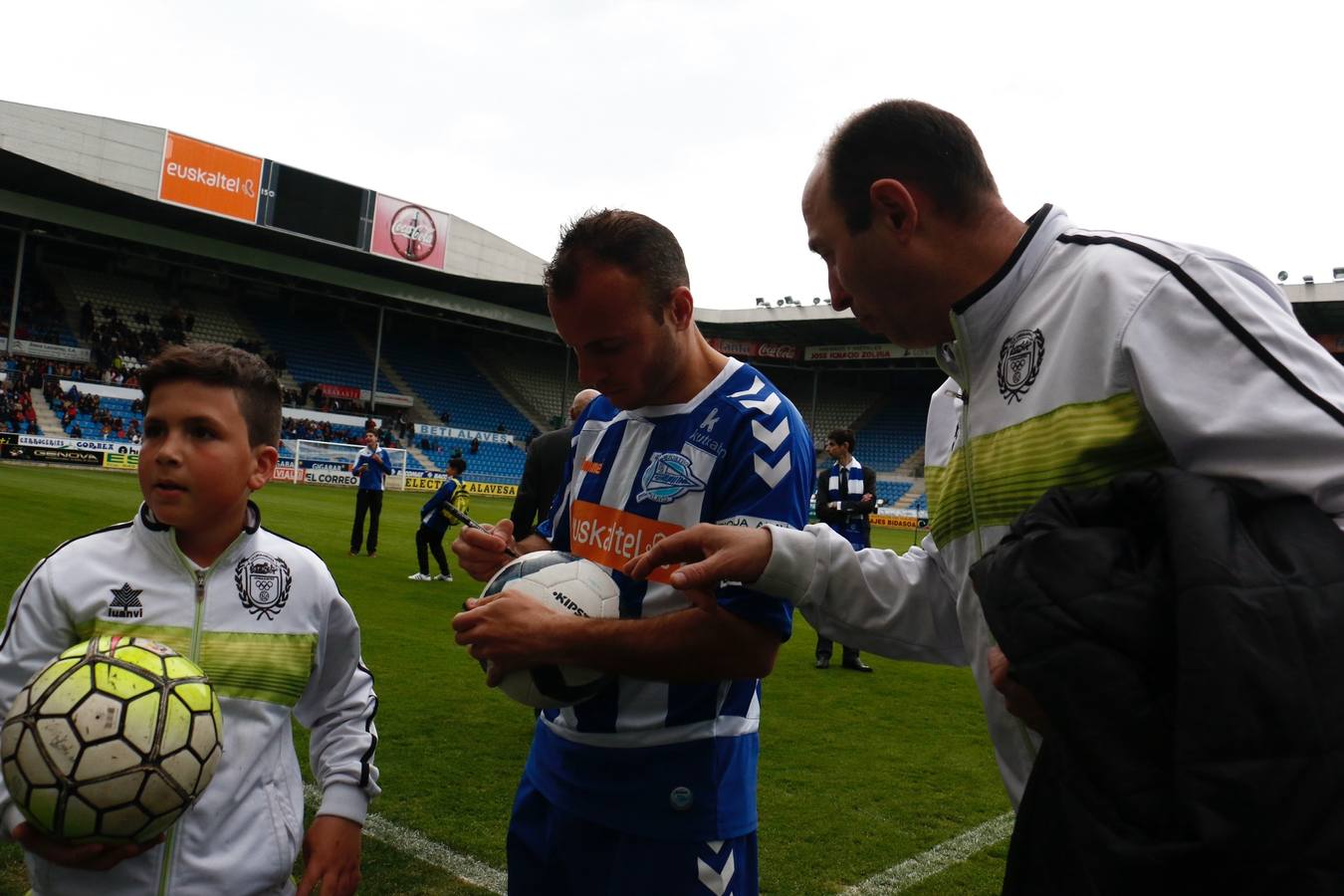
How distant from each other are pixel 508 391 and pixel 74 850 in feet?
146

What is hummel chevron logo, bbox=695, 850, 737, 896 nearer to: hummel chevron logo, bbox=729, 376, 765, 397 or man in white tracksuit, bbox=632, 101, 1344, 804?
man in white tracksuit, bbox=632, 101, 1344, 804

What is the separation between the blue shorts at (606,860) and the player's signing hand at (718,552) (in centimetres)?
68

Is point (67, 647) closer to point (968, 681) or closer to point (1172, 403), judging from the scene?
point (1172, 403)

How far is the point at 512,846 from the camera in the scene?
88.2 inches

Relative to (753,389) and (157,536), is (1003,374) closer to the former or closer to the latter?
(753,389)

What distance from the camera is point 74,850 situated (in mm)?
1634

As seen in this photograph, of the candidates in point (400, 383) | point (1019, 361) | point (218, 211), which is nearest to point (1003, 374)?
point (1019, 361)

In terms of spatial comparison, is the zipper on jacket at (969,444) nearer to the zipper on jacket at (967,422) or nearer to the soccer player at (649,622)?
the zipper on jacket at (967,422)

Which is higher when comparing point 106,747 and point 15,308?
point 15,308

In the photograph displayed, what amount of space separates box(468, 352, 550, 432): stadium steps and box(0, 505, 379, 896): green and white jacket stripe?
4223 centimetres

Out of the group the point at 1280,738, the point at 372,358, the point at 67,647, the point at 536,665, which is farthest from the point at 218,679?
the point at 372,358

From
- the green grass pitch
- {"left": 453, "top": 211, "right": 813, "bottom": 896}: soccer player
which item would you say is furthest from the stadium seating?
{"left": 453, "top": 211, "right": 813, "bottom": 896}: soccer player

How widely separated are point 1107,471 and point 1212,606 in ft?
1.23

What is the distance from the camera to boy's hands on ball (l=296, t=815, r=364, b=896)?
6.42 ft
